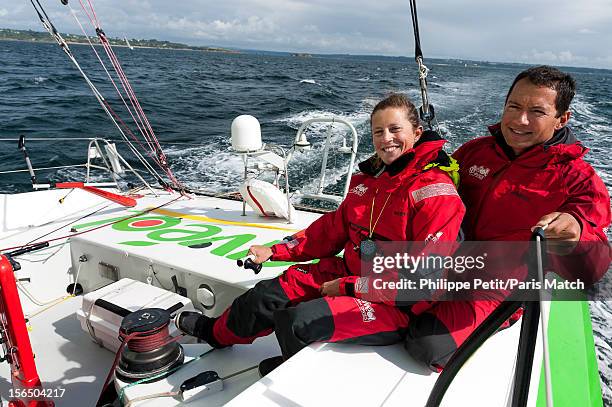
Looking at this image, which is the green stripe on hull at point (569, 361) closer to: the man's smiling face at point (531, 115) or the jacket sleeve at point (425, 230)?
the jacket sleeve at point (425, 230)

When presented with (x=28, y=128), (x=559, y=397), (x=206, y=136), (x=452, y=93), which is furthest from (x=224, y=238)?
(x=452, y=93)

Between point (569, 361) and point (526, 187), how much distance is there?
21.6 inches

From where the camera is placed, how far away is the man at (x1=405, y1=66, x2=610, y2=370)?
4.21ft

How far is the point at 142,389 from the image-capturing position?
5.15ft

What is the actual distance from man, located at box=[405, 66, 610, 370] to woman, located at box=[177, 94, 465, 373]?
14 cm

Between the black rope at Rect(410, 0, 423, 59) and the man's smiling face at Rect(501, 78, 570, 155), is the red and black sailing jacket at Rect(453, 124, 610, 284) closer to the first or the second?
the man's smiling face at Rect(501, 78, 570, 155)

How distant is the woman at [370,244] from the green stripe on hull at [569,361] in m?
0.38

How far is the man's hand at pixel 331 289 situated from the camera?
1564 millimetres

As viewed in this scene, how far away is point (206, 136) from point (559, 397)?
9.71 metres

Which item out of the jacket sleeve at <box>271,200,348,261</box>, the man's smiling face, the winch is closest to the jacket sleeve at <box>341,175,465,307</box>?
the man's smiling face

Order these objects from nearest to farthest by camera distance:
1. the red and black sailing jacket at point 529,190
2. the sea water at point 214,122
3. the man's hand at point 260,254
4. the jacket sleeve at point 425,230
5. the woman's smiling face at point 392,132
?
the red and black sailing jacket at point 529,190 < the jacket sleeve at point 425,230 < the woman's smiling face at point 392,132 < the man's hand at point 260,254 < the sea water at point 214,122

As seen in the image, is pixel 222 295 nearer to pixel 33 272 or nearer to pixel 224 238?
pixel 224 238

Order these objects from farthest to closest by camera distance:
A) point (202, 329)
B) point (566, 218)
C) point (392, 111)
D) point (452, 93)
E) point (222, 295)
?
1. point (452, 93)
2. point (222, 295)
3. point (202, 329)
4. point (392, 111)
5. point (566, 218)

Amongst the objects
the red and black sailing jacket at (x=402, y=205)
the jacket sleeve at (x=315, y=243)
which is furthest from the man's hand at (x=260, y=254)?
the red and black sailing jacket at (x=402, y=205)
